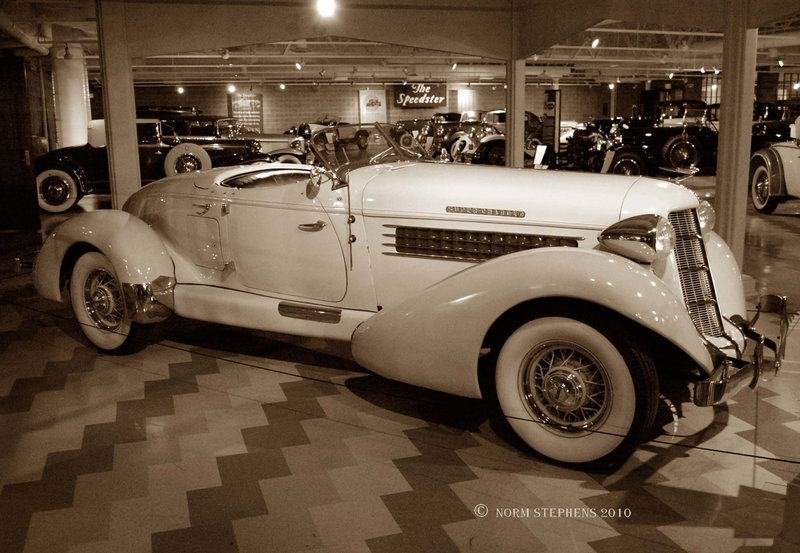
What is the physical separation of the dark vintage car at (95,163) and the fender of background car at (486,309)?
10.7 meters

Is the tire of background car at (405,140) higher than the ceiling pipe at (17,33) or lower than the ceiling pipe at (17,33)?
lower

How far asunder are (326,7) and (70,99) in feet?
45.0

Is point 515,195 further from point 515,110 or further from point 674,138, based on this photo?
point 674,138

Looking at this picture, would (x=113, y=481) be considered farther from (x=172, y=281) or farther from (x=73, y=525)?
(x=172, y=281)

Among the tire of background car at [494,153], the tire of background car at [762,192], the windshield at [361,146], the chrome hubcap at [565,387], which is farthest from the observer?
the tire of background car at [494,153]

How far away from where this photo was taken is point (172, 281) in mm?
4887

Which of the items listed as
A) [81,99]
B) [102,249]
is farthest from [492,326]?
[81,99]

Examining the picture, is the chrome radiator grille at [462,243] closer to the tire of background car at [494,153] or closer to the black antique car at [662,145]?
the black antique car at [662,145]

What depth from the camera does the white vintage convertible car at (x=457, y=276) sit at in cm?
308

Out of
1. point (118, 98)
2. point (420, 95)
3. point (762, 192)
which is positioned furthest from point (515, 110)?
point (420, 95)

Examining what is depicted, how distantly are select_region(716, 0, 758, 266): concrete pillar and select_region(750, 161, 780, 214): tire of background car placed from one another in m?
5.95

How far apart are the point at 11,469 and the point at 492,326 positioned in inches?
94.0

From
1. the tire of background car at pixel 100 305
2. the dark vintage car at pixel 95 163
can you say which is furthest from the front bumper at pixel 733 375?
the dark vintage car at pixel 95 163

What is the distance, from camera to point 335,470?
10.8ft
